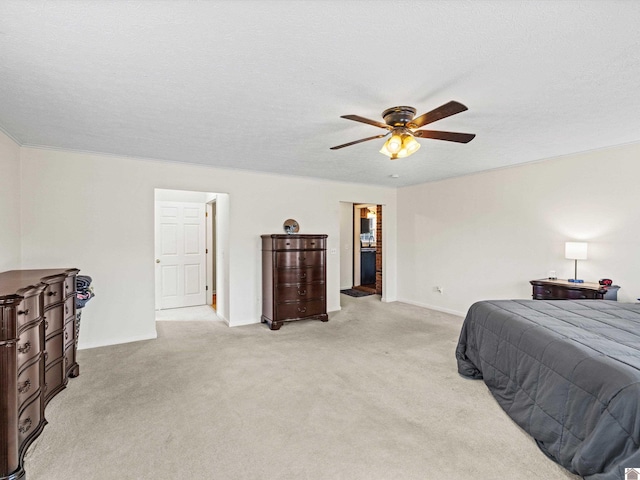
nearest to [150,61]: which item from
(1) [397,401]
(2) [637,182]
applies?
(1) [397,401]

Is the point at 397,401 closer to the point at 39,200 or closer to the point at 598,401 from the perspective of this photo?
the point at 598,401

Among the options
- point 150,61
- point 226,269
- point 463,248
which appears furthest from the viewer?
point 463,248

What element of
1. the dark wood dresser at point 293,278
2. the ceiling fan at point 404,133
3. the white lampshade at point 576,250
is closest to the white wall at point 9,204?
the dark wood dresser at point 293,278

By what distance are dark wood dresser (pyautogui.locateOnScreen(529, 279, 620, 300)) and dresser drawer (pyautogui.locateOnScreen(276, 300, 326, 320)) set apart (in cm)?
293

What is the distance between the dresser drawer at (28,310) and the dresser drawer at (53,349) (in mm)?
435

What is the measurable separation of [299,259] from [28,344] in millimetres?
3190

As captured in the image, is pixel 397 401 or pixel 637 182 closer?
pixel 397 401

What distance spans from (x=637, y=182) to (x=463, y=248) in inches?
89.9

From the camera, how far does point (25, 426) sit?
1.95 m

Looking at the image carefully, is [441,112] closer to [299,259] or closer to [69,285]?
[299,259]

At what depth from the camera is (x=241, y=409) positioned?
2475 millimetres

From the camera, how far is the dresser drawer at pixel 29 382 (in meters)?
1.91

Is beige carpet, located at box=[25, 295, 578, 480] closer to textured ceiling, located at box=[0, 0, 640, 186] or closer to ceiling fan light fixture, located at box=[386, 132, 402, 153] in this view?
ceiling fan light fixture, located at box=[386, 132, 402, 153]

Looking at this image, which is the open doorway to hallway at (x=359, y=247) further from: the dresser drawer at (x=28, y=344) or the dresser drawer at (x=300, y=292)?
the dresser drawer at (x=28, y=344)
